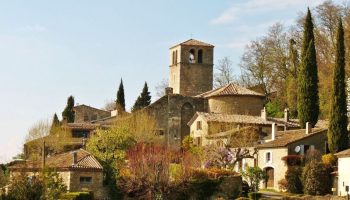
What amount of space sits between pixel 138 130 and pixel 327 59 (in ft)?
64.4

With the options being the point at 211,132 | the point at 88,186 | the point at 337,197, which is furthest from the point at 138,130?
the point at 337,197

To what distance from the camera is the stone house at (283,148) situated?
56.8 meters

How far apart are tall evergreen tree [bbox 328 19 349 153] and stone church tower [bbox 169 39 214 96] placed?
142 feet

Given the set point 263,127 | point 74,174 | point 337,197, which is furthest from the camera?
point 263,127

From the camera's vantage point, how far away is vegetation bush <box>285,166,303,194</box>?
53531mm

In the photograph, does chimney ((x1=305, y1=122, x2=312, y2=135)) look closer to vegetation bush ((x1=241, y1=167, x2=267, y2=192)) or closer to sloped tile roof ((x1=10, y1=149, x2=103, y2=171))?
vegetation bush ((x1=241, y1=167, x2=267, y2=192))

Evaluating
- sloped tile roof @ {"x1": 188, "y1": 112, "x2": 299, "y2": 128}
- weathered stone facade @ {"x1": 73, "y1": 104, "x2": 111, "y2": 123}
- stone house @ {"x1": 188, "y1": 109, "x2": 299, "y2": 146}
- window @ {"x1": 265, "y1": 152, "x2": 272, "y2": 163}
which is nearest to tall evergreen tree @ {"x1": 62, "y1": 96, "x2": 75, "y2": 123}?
weathered stone facade @ {"x1": 73, "y1": 104, "x2": 111, "y2": 123}

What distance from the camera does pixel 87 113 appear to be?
105 metres

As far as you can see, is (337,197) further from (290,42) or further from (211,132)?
(290,42)

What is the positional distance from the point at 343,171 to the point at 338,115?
18.5ft

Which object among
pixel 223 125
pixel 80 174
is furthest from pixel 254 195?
pixel 223 125

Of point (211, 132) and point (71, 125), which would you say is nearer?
point (211, 132)

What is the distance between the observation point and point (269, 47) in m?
84.9

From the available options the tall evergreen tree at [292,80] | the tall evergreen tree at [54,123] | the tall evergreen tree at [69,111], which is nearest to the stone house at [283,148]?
the tall evergreen tree at [292,80]
